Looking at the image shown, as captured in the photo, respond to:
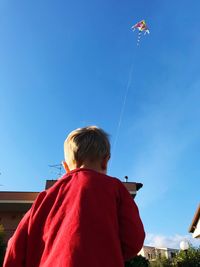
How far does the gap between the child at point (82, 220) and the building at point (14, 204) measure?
1804 cm

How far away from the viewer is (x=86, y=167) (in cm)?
211

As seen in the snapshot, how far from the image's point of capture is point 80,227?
177 centimetres

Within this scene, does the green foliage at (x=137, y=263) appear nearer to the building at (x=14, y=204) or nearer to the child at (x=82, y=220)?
the building at (x=14, y=204)

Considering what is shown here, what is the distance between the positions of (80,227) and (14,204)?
1958cm

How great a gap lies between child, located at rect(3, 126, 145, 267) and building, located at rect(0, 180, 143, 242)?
1804 centimetres

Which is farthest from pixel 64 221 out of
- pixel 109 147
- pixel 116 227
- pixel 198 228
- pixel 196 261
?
pixel 198 228

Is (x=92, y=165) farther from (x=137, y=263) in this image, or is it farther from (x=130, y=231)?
(x=137, y=263)

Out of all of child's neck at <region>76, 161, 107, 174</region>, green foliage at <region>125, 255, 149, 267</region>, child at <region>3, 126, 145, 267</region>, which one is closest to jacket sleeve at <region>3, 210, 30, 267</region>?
child at <region>3, 126, 145, 267</region>

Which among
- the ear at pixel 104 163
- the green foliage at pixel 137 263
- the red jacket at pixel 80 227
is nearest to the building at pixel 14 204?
the green foliage at pixel 137 263

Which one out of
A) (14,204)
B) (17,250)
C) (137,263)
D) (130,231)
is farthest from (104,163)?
(14,204)

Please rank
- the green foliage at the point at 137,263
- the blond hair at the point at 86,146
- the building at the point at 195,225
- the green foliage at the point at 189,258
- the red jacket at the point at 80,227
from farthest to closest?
the building at the point at 195,225 < the green foliage at the point at 189,258 < the green foliage at the point at 137,263 < the blond hair at the point at 86,146 < the red jacket at the point at 80,227

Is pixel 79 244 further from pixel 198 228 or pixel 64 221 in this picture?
pixel 198 228

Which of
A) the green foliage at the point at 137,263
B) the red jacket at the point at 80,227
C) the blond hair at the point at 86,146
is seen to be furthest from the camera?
the green foliage at the point at 137,263

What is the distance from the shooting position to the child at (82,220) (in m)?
1.71
